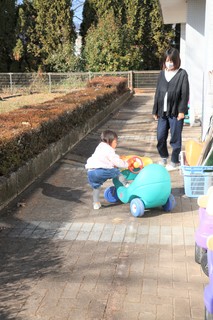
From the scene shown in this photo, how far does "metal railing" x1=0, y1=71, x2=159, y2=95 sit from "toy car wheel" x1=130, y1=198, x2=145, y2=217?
1791 centimetres

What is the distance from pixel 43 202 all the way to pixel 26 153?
0.94 m

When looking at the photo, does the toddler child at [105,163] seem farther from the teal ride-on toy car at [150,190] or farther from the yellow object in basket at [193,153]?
the yellow object in basket at [193,153]

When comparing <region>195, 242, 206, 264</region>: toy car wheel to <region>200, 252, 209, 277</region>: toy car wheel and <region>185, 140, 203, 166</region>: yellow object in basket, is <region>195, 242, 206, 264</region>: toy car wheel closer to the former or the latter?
<region>200, 252, 209, 277</region>: toy car wheel

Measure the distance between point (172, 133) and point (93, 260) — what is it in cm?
325

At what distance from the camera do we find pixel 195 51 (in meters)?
10.7

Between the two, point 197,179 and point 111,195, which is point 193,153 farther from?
point 111,195

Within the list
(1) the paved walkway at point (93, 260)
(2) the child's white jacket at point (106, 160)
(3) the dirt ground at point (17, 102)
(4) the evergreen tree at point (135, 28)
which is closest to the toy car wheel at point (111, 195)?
(1) the paved walkway at point (93, 260)

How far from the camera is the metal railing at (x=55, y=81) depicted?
73.6 feet

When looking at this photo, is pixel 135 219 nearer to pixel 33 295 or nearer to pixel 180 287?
pixel 180 287

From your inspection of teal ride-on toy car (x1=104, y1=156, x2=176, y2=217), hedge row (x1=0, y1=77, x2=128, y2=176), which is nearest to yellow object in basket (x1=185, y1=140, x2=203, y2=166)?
teal ride-on toy car (x1=104, y1=156, x2=176, y2=217)

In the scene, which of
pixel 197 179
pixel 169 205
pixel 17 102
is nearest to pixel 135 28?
pixel 17 102

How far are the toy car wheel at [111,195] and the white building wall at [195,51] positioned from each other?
5.86m

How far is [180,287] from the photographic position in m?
3.23

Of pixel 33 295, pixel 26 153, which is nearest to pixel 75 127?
pixel 26 153
